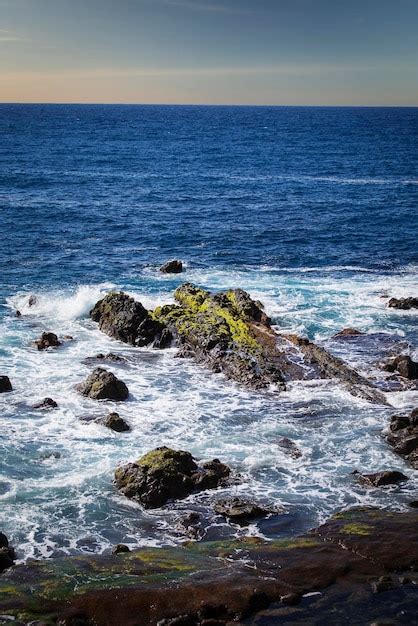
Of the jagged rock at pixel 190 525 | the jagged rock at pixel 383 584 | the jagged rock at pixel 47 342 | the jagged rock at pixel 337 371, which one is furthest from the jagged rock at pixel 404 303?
the jagged rock at pixel 383 584

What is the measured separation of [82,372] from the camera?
112 feet

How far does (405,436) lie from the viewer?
2670 cm

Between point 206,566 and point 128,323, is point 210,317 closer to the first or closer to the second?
point 128,323

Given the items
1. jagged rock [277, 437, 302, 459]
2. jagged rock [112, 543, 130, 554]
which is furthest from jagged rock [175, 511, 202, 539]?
jagged rock [277, 437, 302, 459]

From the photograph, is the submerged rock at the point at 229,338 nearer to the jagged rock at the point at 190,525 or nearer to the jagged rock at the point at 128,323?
the jagged rock at the point at 128,323

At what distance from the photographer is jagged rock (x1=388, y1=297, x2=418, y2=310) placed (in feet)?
144

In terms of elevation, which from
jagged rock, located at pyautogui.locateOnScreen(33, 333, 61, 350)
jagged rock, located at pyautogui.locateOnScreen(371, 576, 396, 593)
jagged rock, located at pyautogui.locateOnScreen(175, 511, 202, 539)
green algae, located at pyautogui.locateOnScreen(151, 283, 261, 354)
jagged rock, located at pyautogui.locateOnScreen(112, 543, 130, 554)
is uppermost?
green algae, located at pyautogui.locateOnScreen(151, 283, 261, 354)

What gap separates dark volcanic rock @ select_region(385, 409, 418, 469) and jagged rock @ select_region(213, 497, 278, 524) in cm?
701

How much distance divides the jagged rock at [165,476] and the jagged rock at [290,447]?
10.4 ft

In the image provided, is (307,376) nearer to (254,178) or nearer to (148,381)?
(148,381)

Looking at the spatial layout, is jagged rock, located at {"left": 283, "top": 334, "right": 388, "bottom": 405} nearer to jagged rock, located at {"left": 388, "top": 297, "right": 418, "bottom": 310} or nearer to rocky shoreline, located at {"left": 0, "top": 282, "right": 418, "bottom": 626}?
rocky shoreline, located at {"left": 0, "top": 282, "right": 418, "bottom": 626}

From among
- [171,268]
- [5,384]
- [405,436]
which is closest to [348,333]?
[405,436]

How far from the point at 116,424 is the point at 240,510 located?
28.1ft

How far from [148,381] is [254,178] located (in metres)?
78.1
